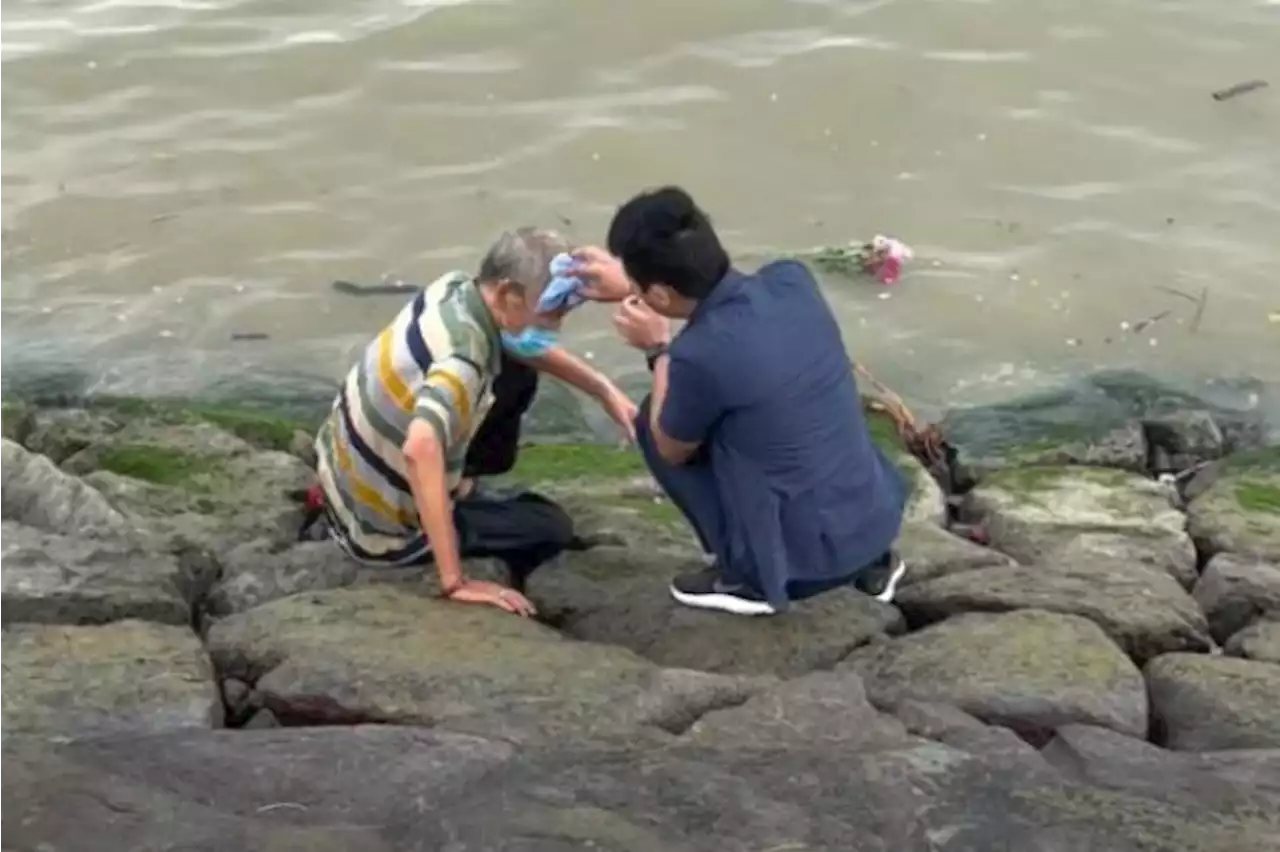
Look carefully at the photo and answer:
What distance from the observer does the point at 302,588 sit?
5.55 m

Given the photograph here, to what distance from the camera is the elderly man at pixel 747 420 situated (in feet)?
16.0

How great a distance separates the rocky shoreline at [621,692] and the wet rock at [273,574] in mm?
16

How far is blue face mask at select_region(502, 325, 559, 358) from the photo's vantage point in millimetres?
5355

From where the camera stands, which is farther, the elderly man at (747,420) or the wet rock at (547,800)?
the elderly man at (747,420)

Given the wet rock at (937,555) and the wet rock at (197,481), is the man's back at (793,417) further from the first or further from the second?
the wet rock at (197,481)

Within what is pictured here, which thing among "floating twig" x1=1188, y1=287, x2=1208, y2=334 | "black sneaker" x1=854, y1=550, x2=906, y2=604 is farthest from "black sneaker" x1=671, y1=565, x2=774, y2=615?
"floating twig" x1=1188, y1=287, x2=1208, y2=334

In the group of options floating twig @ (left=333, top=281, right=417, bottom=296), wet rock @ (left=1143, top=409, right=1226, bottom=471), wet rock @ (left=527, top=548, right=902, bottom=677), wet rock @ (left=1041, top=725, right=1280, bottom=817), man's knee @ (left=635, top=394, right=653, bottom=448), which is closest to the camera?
wet rock @ (left=1041, top=725, right=1280, bottom=817)

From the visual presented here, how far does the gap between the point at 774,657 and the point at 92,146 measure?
7035mm

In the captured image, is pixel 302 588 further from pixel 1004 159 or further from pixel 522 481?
pixel 1004 159

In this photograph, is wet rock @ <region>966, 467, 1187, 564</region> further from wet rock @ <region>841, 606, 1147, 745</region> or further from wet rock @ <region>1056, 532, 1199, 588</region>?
wet rock @ <region>841, 606, 1147, 745</region>

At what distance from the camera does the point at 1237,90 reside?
1073cm

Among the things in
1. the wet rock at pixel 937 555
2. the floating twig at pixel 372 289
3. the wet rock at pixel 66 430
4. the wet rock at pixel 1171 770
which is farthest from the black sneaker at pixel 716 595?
the floating twig at pixel 372 289

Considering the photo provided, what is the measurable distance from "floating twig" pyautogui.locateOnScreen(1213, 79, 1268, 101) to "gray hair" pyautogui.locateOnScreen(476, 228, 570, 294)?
6818 millimetres

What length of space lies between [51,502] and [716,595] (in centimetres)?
238
